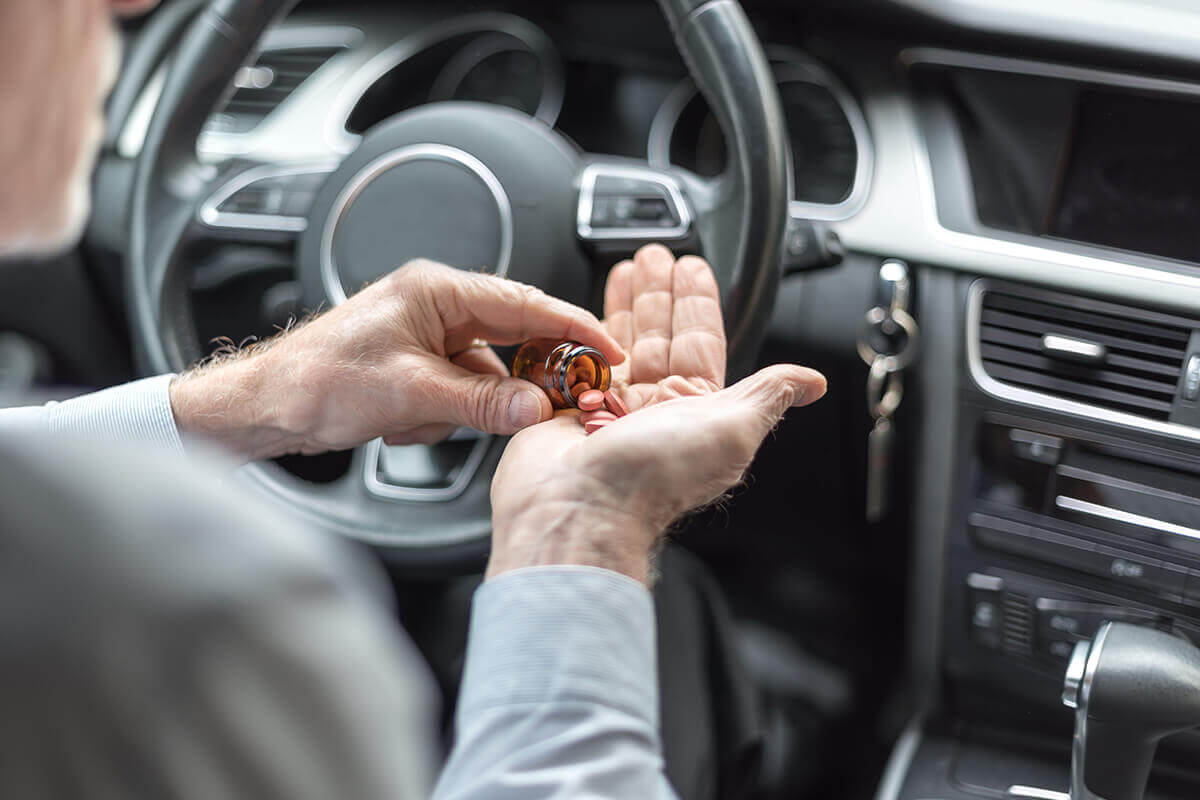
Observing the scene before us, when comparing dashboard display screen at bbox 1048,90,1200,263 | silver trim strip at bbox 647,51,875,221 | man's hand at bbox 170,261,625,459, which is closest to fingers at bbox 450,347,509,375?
man's hand at bbox 170,261,625,459

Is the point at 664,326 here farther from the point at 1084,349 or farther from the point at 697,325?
the point at 1084,349

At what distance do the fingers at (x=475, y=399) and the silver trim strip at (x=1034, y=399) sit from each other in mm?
490

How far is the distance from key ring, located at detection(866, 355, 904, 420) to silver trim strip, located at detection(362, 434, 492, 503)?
0.43 metres

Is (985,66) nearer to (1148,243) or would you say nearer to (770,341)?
(1148,243)

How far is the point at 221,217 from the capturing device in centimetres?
108

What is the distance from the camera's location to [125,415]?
0.88 metres

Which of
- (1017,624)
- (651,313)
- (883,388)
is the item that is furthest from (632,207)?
(1017,624)

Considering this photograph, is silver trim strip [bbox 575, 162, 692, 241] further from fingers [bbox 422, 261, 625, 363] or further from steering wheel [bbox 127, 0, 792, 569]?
fingers [bbox 422, 261, 625, 363]

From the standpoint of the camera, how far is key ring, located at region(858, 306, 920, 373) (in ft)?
3.58

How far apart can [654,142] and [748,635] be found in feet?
2.12

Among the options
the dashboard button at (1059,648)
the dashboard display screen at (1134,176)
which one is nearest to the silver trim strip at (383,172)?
the dashboard display screen at (1134,176)

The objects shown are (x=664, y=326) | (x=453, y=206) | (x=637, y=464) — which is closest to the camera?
(x=637, y=464)

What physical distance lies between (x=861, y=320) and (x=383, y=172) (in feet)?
1.68

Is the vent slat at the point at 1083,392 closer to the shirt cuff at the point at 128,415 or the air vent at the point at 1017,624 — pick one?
the air vent at the point at 1017,624
